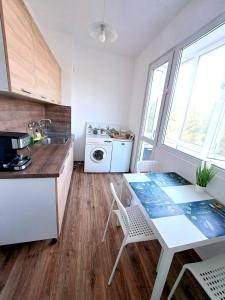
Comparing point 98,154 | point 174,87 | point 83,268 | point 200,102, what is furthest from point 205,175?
point 98,154

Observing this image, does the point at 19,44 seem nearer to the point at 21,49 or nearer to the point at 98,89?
the point at 21,49

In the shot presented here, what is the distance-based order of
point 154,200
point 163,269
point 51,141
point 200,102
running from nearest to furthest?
1. point 163,269
2. point 154,200
3. point 200,102
4. point 51,141

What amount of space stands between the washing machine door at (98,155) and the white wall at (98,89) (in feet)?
2.19

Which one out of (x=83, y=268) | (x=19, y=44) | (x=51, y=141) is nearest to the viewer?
(x=19, y=44)

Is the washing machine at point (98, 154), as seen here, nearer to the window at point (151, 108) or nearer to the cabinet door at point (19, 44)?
the window at point (151, 108)

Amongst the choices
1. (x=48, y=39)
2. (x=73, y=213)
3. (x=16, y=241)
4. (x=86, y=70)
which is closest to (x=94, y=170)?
(x=73, y=213)

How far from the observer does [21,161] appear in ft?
4.03

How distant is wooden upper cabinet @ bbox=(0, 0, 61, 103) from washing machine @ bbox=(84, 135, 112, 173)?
159 centimetres

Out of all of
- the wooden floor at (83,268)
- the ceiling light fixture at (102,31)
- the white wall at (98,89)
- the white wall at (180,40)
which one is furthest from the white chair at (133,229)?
Answer: the white wall at (98,89)

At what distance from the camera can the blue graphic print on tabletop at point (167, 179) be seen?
1.48 meters

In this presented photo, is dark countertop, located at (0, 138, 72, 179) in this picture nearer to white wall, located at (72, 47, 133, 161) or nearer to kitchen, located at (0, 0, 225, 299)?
kitchen, located at (0, 0, 225, 299)

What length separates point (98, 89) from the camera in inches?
134

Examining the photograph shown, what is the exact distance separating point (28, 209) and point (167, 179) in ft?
4.67

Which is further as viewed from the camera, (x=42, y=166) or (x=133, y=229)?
(x=42, y=166)
